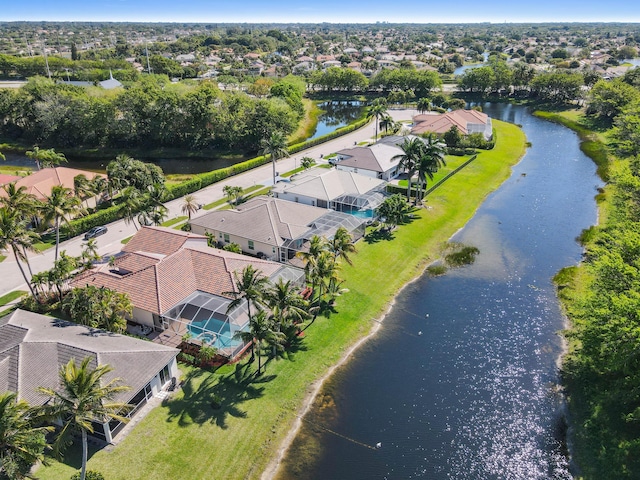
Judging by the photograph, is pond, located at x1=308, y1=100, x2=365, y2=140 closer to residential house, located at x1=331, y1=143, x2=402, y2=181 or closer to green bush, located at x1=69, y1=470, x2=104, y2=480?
residential house, located at x1=331, y1=143, x2=402, y2=181

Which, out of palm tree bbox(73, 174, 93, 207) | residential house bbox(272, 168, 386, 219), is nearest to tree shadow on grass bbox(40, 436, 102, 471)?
palm tree bbox(73, 174, 93, 207)

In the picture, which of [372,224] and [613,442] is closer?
[613,442]

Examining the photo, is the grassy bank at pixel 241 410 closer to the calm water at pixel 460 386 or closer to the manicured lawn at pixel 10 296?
the calm water at pixel 460 386

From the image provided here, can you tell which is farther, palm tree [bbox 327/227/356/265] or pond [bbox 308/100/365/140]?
pond [bbox 308/100/365/140]

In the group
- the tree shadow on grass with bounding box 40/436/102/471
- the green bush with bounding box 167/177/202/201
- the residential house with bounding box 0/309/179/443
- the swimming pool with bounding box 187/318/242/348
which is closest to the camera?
the tree shadow on grass with bounding box 40/436/102/471

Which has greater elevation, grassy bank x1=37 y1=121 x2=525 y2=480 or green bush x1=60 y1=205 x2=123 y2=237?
green bush x1=60 y1=205 x2=123 y2=237

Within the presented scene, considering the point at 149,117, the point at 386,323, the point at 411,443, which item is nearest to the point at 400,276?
the point at 386,323

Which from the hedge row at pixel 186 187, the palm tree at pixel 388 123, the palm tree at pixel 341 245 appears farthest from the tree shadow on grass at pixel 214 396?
the palm tree at pixel 388 123

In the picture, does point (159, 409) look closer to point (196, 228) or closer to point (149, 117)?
point (196, 228)
